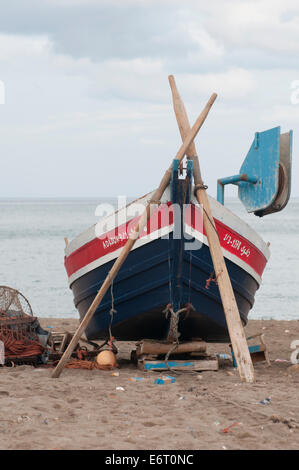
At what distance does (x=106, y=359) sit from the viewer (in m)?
7.15

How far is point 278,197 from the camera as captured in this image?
7.57 metres

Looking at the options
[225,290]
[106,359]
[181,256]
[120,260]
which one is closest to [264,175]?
[181,256]

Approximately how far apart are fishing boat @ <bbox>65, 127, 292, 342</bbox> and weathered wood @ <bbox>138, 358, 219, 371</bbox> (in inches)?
19.7

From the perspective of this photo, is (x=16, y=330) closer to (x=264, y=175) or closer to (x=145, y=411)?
(x=145, y=411)

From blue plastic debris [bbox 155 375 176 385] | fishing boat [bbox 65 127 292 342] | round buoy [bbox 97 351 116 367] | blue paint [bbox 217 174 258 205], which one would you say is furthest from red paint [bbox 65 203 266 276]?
blue plastic debris [bbox 155 375 176 385]

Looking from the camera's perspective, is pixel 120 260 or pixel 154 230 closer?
pixel 120 260

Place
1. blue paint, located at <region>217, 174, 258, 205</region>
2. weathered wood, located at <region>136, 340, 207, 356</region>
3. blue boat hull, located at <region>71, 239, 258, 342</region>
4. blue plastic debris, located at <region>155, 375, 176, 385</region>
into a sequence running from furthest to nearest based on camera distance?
1. blue paint, located at <region>217, 174, 258, 205</region>
2. weathered wood, located at <region>136, 340, 207, 356</region>
3. blue boat hull, located at <region>71, 239, 258, 342</region>
4. blue plastic debris, located at <region>155, 375, 176, 385</region>

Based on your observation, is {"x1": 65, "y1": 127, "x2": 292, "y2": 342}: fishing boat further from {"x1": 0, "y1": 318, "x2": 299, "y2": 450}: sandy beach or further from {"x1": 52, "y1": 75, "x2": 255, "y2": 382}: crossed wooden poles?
{"x1": 0, "y1": 318, "x2": 299, "y2": 450}: sandy beach

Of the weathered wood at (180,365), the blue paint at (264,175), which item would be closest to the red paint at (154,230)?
the blue paint at (264,175)

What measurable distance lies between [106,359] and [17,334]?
3.58ft

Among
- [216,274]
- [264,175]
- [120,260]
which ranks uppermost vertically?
[264,175]

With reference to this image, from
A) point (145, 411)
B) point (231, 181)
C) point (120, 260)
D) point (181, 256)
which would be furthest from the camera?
point (231, 181)

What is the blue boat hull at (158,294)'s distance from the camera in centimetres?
684

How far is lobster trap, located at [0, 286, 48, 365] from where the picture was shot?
7.07 metres
